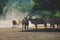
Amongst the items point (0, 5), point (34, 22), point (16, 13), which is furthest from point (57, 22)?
point (0, 5)

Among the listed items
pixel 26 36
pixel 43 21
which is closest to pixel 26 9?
pixel 43 21

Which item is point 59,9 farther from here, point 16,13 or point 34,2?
point 16,13

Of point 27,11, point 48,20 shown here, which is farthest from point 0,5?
point 48,20

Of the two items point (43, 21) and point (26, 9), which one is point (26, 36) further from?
point (26, 9)

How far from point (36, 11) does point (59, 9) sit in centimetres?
136

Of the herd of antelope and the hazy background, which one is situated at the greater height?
the hazy background

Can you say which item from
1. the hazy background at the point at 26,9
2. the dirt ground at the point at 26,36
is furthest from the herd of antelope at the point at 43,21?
the dirt ground at the point at 26,36

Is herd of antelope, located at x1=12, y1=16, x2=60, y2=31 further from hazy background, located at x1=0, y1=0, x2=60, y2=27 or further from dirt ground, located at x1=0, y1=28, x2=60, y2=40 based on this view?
dirt ground, located at x1=0, y1=28, x2=60, y2=40

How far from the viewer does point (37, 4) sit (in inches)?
508

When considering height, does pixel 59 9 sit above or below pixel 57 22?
above

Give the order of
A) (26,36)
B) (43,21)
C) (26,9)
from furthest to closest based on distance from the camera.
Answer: (26,9)
(43,21)
(26,36)

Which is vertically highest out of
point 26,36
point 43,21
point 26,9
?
point 26,9

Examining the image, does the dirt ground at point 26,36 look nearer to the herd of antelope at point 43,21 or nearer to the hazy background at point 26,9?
the herd of antelope at point 43,21


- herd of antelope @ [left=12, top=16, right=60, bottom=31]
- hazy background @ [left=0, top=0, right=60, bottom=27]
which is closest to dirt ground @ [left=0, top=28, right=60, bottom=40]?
herd of antelope @ [left=12, top=16, right=60, bottom=31]
